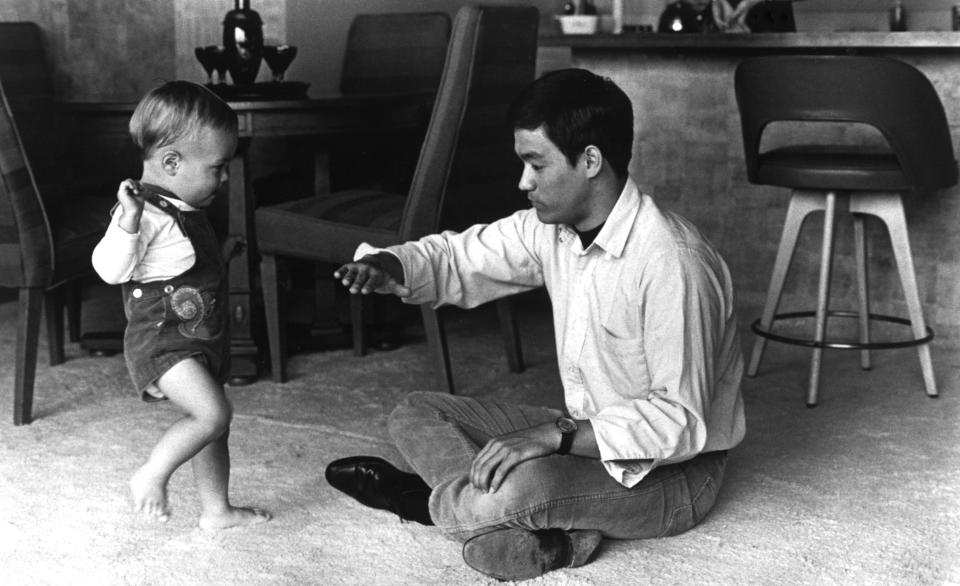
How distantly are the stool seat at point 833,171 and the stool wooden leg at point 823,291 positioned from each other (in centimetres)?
7

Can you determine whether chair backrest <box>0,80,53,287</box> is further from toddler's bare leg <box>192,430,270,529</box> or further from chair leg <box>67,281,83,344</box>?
toddler's bare leg <box>192,430,270,529</box>

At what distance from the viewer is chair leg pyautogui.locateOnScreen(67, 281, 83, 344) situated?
376 centimetres

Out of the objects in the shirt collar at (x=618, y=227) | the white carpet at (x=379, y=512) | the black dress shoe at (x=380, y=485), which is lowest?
the white carpet at (x=379, y=512)

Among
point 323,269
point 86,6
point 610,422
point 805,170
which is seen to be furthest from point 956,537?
point 86,6

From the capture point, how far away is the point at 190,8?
4.76m

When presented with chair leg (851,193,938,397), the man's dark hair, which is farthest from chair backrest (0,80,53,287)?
chair leg (851,193,938,397)

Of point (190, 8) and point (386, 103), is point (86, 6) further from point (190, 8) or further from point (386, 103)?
point (386, 103)

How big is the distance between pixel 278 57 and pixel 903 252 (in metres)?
1.89

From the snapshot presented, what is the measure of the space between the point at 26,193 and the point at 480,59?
44.3 inches

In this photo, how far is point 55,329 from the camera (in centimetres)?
353

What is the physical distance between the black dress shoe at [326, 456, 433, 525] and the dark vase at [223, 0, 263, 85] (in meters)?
1.57

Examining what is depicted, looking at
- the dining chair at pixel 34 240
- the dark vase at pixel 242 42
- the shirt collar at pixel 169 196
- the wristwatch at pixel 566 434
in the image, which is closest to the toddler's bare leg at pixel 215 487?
the shirt collar at pixel 169 196

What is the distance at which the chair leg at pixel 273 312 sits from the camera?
3330mm

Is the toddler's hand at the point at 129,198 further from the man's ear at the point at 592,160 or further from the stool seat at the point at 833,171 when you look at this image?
the stool seat at the point at 833,171
